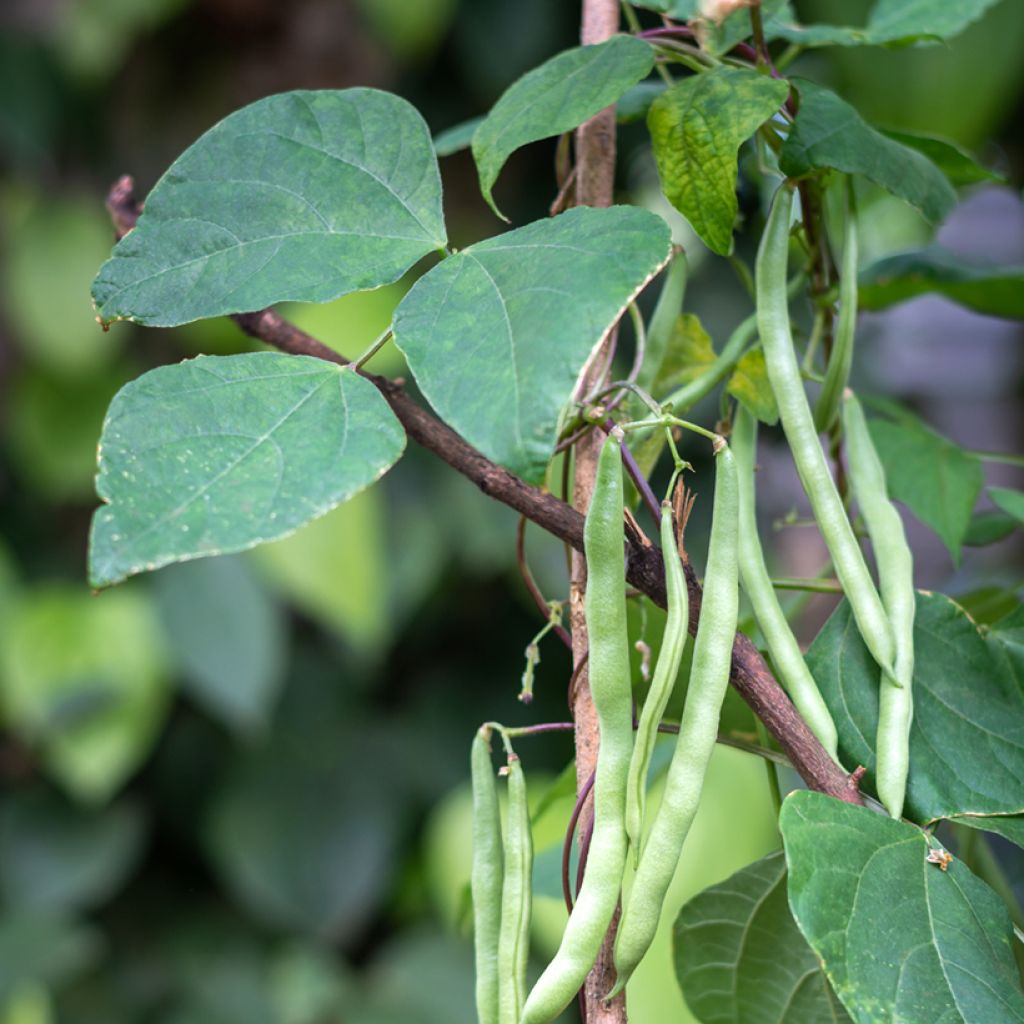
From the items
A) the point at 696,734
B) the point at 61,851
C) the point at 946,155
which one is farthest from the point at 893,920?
the point at 61,851

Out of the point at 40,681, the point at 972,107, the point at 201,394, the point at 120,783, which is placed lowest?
the point at 120,783

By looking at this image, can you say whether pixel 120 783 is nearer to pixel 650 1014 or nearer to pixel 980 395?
pixel 650 1014

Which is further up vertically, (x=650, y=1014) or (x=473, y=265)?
(x=473, y=265)

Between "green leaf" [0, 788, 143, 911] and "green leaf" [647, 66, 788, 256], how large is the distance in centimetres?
115

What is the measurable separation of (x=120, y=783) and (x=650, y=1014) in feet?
2.57

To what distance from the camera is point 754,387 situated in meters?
0.40

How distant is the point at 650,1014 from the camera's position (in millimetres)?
702

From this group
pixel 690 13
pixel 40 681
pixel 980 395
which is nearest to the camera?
pixel 690 13

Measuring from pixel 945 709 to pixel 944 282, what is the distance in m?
0.26

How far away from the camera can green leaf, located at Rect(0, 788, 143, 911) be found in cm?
124

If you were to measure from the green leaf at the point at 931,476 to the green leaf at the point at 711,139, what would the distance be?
19 centimetres

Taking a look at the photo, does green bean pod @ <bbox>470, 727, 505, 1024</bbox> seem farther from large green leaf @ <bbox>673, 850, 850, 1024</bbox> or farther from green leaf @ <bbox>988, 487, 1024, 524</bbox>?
green leaf @ <bbox>988, 487, 1024, 524</bbox>

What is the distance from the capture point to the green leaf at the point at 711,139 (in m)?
0.33

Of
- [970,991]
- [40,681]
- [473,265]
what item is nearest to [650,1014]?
[970,991]
